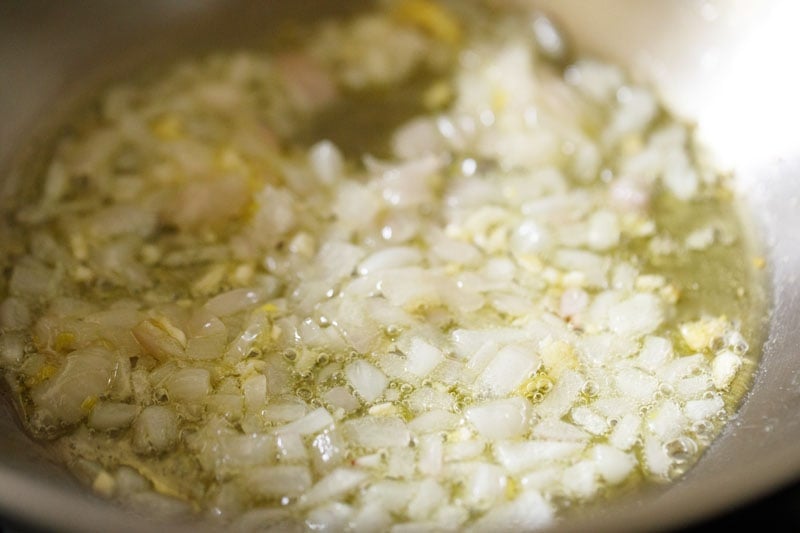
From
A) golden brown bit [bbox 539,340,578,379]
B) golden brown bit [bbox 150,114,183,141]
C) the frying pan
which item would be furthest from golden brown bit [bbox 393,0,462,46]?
golden brown bit [bbox 539,340,578,379]

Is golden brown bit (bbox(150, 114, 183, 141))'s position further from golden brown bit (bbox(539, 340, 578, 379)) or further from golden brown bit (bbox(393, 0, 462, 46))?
golden brown bit (bbox(539, 340, 578, 379))

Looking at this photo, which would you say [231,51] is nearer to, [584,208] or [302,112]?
[302,112]

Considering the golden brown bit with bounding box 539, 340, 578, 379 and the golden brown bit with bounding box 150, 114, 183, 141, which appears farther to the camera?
the golden brown bit with bounding box 150, 114, 183, 141

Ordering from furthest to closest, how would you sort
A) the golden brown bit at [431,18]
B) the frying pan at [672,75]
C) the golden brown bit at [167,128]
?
the golden brown bit at [431,18]
the golden brown bit at [167,128]
the frying pan at [672,75]

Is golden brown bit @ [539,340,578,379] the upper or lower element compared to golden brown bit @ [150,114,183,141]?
lower

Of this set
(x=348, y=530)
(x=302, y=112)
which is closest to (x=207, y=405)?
(x=348, y=530)

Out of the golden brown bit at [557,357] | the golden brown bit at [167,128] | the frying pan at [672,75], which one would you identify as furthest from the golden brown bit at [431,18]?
the golden brown bit at [557,357]

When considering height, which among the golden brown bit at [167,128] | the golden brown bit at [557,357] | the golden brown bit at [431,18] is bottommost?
the golden brown bit at [557,357]

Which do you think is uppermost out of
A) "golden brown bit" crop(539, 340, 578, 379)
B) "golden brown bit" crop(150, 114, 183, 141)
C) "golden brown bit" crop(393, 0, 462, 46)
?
"golden brown bit" crop(393, 0, 462, 46)

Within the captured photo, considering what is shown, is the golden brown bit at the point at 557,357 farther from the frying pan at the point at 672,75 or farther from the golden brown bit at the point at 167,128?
the golden brown bit at the point at 167,128

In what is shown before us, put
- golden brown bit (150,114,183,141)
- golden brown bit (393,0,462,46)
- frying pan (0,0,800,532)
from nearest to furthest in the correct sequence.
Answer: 1. frying pan (0,0,800,532)
2. golden brown bit (150,114,183,141)
3. golden brown bit (393,0,462,46)
